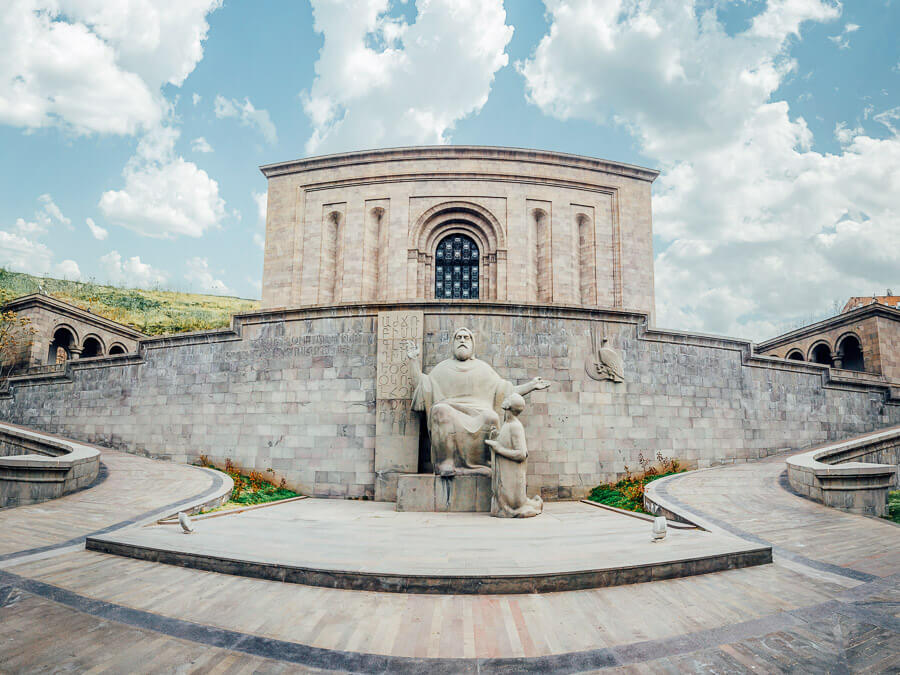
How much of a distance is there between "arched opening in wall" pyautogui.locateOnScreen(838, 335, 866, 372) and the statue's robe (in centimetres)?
2164

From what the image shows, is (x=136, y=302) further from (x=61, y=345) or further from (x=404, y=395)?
(x=404, y=395)

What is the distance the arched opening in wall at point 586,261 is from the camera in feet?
79.6

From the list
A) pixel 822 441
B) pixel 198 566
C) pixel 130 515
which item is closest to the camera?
pixel 198 566

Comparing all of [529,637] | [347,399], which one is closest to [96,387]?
[347,399]

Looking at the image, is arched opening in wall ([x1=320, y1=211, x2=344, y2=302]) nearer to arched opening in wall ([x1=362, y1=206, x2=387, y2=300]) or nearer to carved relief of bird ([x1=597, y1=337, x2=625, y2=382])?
arched opening in wall ([x1=362, y1=206, x2=387, y2=300])

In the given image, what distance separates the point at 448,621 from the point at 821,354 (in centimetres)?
2874

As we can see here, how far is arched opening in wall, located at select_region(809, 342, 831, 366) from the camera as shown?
25.3m

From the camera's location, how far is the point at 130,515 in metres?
8.21

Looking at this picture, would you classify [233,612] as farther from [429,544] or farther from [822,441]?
[822,441]

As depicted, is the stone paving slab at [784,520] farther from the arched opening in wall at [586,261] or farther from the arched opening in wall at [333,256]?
the arched opening in wall at [333,256]

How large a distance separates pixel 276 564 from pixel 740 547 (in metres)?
5.14

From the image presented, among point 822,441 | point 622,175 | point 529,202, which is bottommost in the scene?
point 822,441

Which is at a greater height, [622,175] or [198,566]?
[622,175]

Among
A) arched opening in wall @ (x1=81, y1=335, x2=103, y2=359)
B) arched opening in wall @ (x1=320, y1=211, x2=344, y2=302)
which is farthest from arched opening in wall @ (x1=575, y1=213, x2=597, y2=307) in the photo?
arched opening in wall @ (x1=81, y1=335, x2=103, y2=359)
